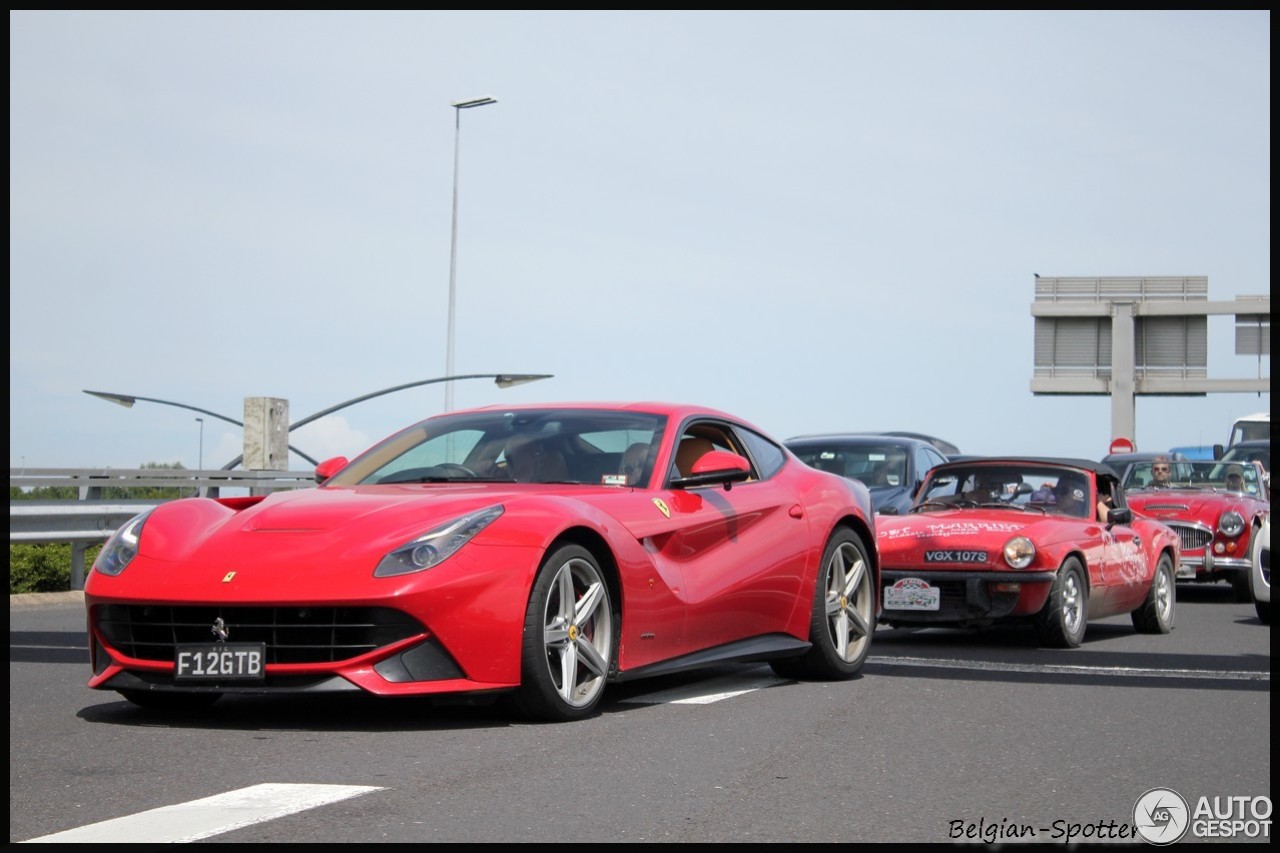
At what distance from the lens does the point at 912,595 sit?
1185 centimetres

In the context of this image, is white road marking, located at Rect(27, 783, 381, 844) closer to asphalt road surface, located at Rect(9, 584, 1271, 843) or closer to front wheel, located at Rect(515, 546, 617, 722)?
asphalt road surface, located at Rect(9, 584, 1271, 843)

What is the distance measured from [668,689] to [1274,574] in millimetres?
6737

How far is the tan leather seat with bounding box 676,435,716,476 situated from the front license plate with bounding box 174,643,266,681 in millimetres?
2647

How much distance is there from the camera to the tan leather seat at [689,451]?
8.55 m

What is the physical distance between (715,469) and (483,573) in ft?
5.16

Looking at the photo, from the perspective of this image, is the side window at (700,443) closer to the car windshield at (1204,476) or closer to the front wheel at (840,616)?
the front wheel at (840,616)

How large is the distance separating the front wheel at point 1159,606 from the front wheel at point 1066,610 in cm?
136

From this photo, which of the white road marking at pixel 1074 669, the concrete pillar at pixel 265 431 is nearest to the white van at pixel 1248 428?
the concrete pillar at pixel 265 431

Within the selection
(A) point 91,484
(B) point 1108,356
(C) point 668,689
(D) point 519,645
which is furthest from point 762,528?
(B) point 1108,356

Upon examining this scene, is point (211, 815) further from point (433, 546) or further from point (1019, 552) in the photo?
point (1019, 552)

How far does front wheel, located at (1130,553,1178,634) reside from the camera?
13.1m

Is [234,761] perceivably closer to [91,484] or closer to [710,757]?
[710,757]

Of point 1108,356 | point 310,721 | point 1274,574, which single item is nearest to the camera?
Answer: point 310,721

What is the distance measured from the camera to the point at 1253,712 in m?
7.86
